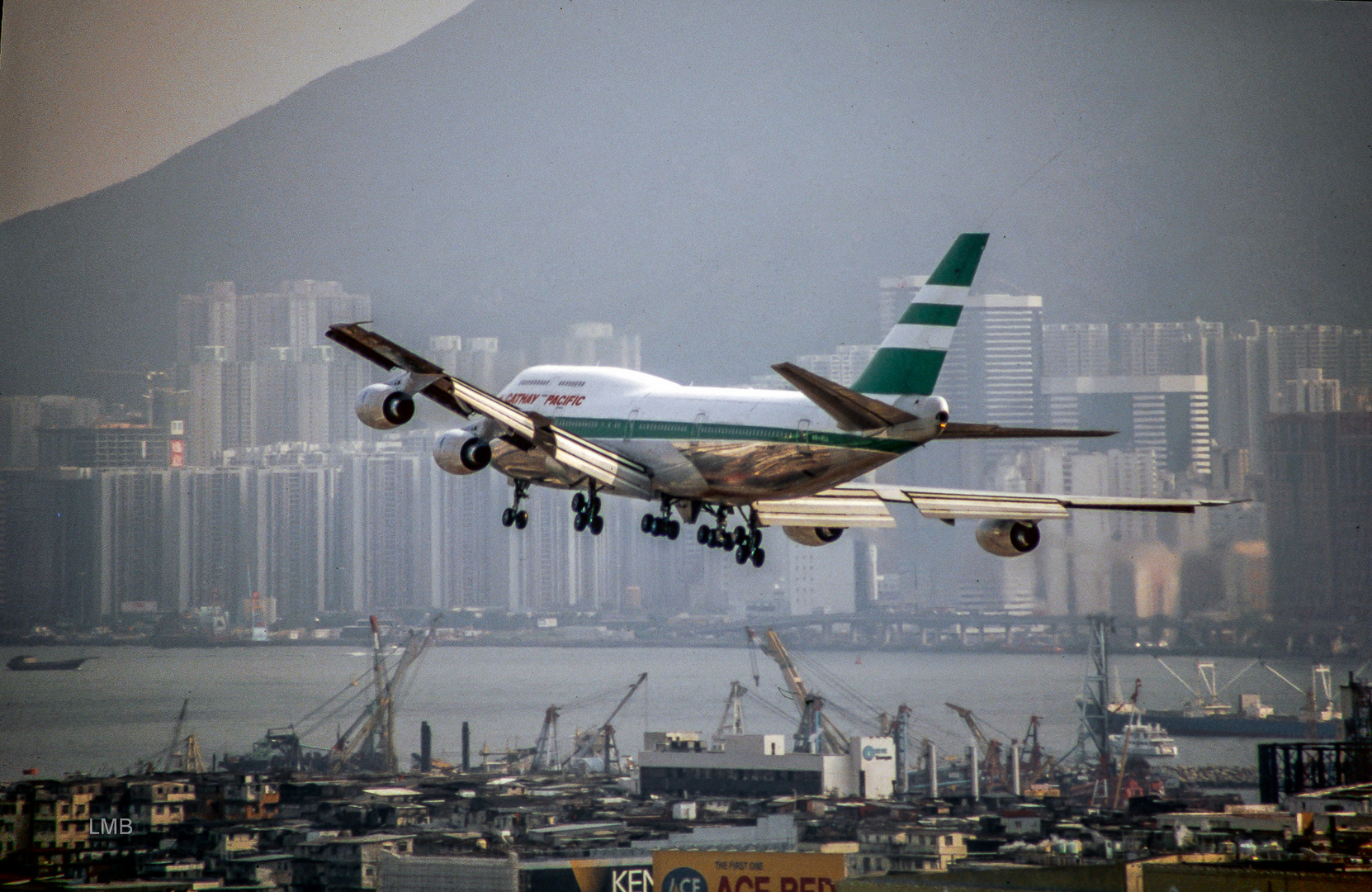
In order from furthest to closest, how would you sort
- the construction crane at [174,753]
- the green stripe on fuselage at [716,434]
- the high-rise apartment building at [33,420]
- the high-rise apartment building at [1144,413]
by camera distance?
the high-rise apartment building at [1144,413] < the high-rise apartment building at [33,420] < the construction crane at [174,753] < the green stripe on fuselage at [716,434]

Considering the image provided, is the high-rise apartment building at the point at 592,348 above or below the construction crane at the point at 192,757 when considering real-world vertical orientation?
above

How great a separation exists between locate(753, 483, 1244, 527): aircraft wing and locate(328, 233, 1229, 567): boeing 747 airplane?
42mm

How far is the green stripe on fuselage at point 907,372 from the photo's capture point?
32.6 metres

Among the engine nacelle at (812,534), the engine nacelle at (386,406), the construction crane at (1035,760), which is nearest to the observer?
the engine nacelle at (386,406)

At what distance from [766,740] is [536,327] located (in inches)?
1190

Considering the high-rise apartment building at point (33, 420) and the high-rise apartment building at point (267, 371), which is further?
the high-rise apartment building at point (267, 371)

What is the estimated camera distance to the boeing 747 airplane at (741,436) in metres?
31.9

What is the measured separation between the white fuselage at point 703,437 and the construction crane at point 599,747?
2163 inches

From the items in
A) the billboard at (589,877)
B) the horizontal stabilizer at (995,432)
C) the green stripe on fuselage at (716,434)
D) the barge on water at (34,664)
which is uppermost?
the green stripe on fuselage at (716,434)

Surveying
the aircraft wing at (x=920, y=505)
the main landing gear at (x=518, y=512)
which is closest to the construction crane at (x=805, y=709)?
the aircraft wing at (x=920, y=505)

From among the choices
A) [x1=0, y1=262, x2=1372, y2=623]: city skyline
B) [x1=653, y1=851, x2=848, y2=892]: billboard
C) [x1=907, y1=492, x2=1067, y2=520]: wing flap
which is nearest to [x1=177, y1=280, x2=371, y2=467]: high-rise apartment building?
[x1=0, y1=262, x2=1372, y2=623]: city skyline

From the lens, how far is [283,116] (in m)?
98.1

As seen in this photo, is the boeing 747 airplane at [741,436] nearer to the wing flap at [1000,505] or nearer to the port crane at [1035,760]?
the wing flap at [1000,505]

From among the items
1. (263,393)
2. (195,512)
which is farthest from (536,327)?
(195,512)
